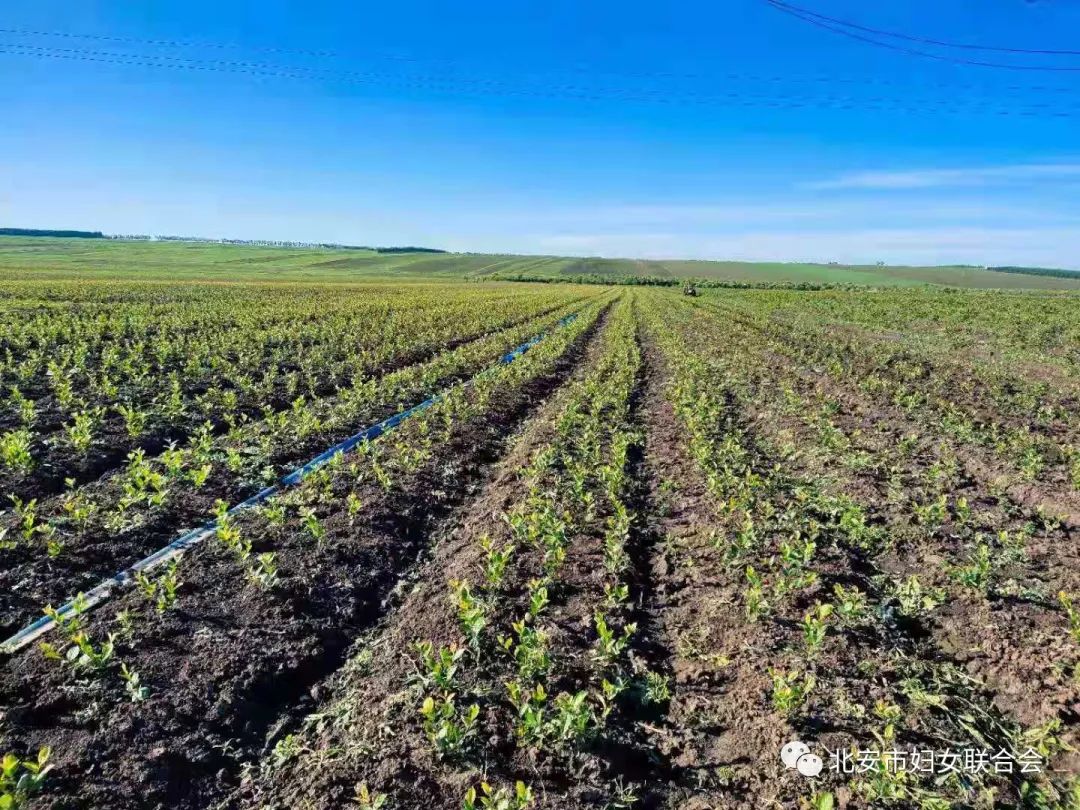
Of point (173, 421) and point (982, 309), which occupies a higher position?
point (982, 309)

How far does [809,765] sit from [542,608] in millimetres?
2184

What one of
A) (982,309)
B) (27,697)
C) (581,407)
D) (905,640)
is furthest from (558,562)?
(982,309)

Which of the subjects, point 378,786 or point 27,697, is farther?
point 27,697

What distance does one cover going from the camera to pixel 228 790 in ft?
10.7

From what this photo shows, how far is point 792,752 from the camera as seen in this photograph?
3383mm

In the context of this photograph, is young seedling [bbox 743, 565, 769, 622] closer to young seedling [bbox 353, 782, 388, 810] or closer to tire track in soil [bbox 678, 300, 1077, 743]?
tire track in soil [bbox 678, 300, 1077, 743]

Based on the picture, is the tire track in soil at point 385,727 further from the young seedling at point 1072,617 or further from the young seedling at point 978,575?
the young seedling at point 1072,617

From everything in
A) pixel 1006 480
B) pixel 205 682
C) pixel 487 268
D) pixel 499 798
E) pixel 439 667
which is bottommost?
pixel 205 682

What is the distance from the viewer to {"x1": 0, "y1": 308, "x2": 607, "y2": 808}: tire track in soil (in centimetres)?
324

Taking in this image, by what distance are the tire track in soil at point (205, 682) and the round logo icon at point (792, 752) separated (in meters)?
2.99

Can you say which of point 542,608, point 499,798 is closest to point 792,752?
point 499,798

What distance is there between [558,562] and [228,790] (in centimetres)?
287

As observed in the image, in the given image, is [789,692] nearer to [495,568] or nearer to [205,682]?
[495,568]

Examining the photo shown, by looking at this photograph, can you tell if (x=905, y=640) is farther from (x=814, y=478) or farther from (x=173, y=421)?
(x=173, y=421)
